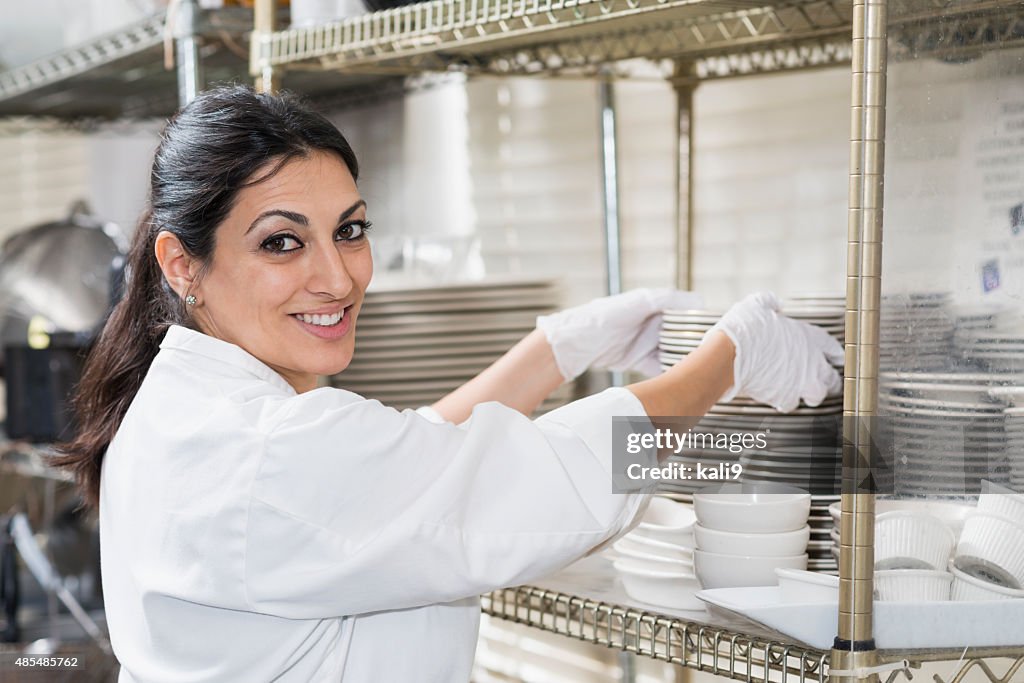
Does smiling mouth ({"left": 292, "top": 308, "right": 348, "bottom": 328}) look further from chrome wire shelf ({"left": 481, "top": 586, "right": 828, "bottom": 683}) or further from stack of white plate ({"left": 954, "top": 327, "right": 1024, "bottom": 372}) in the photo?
stack of white plate ({"left": 954, "top": 327, "right": 1024, "bottom": 372})

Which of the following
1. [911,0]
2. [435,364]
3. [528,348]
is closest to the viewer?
[911,0]

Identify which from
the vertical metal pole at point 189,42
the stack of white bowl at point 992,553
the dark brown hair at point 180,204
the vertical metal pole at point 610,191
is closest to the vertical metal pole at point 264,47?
the vertical metal pole at point 189,42

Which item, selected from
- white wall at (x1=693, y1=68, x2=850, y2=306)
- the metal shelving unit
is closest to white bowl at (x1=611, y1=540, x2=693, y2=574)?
white wall at (x1=693, y1=68, x2=850, y2=306)

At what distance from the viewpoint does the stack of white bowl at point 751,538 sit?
1067mm

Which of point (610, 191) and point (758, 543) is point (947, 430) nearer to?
point (758, 543)

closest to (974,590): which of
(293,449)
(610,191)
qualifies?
(293,449)

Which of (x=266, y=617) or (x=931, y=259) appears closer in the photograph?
(x=931, y=259)

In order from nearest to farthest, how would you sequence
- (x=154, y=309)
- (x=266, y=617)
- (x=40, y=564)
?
(x=266, y=617), (x=154, y=309), (x=40, y=564)

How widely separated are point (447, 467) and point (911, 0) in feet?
1.67

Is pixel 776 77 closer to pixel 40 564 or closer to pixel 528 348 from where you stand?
pixel 528 348

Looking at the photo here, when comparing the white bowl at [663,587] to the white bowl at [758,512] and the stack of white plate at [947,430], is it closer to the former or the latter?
the white bowl at [758,512]

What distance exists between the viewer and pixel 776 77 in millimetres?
1761

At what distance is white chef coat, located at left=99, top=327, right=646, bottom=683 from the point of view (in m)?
0.94

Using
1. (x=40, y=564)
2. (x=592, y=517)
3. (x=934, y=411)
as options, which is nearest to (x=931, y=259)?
(x=934, y=411)
